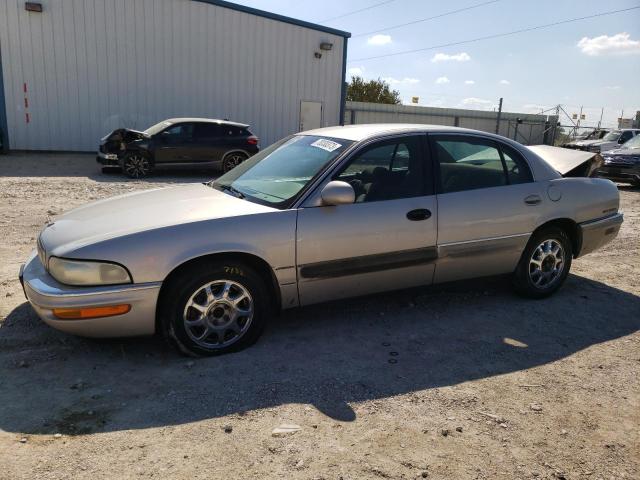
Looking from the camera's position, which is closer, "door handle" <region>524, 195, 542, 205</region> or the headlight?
the headlight

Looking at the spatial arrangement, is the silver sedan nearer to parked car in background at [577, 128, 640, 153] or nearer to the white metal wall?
parked car in background at [577, 128, 640, 153]

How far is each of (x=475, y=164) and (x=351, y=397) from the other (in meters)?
2.41

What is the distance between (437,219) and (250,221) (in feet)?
5.06

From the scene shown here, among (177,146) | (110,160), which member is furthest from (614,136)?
(110,160)

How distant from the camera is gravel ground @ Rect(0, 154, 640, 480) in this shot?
2.61 metres

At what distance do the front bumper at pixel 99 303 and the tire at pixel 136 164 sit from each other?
9807 millimetres

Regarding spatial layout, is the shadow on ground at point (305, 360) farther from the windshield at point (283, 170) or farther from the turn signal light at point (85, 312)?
the windshield at point (283, 170)

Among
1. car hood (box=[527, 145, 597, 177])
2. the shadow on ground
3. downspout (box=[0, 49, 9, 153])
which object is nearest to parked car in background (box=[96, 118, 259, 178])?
downspout (box=[0, 49, 9, 153])

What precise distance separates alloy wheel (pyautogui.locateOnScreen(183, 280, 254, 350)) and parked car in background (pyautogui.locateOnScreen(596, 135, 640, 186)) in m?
13.1

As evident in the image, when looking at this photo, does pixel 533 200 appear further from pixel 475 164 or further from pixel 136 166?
pixel 136 166

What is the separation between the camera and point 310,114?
21.8 meters

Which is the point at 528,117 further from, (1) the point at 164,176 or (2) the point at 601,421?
(2) the point at 601,421

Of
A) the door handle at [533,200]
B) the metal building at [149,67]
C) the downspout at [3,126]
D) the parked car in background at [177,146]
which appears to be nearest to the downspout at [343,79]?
the metal building at [149,67]

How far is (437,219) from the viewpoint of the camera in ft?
13.8
